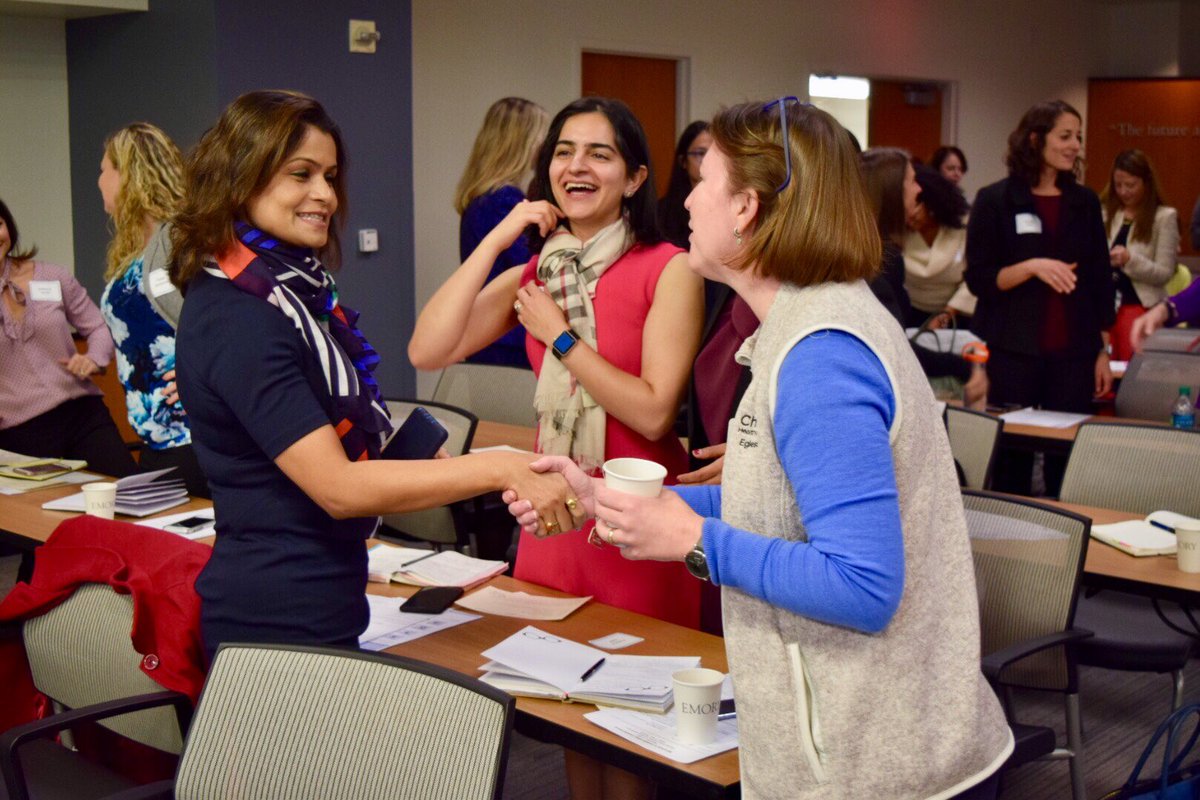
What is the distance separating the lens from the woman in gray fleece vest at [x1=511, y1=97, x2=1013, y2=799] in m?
1.42

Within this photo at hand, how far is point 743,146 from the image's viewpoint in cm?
157

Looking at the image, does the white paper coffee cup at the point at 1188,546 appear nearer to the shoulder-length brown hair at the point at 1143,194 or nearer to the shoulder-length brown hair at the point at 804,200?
the shoulder-length brown hair at the point at 804,200

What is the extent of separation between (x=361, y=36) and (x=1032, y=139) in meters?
3.48

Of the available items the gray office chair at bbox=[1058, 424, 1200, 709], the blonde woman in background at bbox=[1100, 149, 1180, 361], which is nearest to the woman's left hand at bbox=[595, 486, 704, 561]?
the gray office chair at bbox=[1058, 424, 1200, 709]

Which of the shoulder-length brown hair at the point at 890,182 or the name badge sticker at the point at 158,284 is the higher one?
the shoulder-length brown hair at the point at 890,182

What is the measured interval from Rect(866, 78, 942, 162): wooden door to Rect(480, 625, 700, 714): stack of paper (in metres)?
9.13

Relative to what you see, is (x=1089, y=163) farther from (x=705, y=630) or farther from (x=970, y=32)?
(x=705, y=630)

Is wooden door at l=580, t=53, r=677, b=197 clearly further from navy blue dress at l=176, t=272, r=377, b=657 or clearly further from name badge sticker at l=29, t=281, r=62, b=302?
navy blue dress at l=176, t=272, r=377, b=657

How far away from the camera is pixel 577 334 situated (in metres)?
2.70

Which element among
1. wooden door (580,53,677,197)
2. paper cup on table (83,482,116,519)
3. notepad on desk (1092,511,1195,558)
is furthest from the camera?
wooden door (580,53,677,197)

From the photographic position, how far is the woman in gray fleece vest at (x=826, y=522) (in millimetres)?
1415

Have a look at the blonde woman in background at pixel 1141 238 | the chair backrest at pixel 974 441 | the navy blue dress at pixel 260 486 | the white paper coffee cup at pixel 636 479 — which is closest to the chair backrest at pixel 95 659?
the navy blue dress at pixel 260 486

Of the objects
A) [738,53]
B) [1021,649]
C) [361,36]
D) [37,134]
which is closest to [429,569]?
[1021,649]

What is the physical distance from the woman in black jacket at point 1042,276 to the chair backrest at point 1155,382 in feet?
0.47
